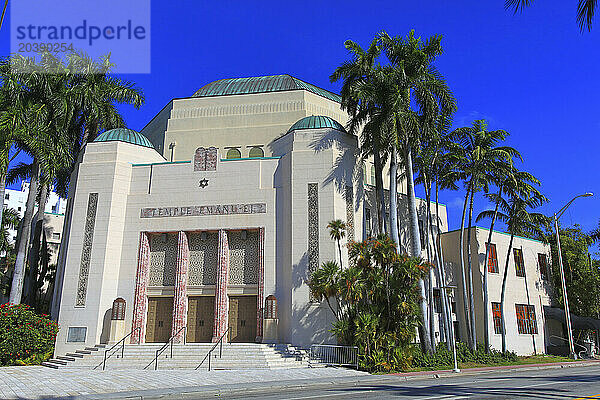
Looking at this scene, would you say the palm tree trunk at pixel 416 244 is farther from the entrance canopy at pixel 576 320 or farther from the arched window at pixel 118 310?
the arched window at pixel 118 310

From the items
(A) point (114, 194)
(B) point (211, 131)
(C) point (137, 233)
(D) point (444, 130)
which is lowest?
(C) point (137, 233)

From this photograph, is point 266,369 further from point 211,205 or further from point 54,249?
point 54,249

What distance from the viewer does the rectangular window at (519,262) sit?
1403 inches

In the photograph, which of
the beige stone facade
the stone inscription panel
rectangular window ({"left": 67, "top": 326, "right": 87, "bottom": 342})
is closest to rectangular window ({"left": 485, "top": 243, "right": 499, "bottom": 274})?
the beige stone facade

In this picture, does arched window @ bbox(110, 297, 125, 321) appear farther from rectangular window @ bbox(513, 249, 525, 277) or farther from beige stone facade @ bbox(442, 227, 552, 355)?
rectangular window @ bbox(513, 249, 525, 277)

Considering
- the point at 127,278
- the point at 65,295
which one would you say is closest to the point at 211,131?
the point at 127,278

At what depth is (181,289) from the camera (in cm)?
2784

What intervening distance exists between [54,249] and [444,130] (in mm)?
34650

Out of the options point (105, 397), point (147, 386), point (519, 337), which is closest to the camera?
point (105, 397)

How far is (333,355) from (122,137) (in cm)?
1816

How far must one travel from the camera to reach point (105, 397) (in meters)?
13.4

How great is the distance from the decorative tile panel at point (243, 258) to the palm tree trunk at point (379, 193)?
7.41 meters

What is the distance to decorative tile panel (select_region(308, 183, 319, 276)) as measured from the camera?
26547 mm

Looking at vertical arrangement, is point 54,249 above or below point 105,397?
above
